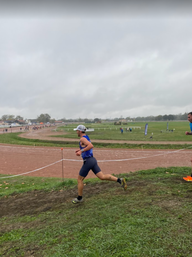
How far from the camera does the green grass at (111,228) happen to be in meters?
2.48

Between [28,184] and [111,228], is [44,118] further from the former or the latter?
[111,228]

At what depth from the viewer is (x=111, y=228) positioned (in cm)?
299

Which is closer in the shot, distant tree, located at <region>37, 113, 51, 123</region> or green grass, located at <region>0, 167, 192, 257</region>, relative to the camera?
green grass, located at <region>0, 167, 192, 257</region>

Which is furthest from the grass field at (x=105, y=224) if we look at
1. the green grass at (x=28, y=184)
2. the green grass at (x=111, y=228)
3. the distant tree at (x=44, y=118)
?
the distant tree at (x=44, y=118)

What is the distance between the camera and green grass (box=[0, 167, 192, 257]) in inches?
97.5

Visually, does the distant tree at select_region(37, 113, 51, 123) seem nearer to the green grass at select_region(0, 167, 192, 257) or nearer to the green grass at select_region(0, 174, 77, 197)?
the green grass at select_region(0, 174, 77, 197)

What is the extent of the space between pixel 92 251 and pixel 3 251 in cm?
166

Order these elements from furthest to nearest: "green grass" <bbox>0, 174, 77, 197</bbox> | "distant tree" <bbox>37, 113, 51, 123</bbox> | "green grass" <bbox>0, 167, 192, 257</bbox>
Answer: "distant tree" <bbox>37, 113, 51, 123</bbox>
"green grass" <bbox>0, 174, 77, 197</bbox>
"green grass" <bbox>0, 167, 192, 257</bbox>

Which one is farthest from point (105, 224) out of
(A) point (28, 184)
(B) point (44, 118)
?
(B) point (44, 118)

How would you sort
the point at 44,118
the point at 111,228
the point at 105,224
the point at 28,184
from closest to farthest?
the point at 111,228, the point at 105,224, the point at 28,184, the point at 44,118

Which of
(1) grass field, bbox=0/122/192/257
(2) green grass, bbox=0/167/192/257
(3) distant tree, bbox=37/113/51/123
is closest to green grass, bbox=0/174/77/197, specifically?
(1) grass field, bbox=0/122/192/257

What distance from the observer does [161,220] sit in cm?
305

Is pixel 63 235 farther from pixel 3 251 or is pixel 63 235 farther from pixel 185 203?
pixel 185 203

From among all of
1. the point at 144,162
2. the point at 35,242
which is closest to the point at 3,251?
the point at 35,242
